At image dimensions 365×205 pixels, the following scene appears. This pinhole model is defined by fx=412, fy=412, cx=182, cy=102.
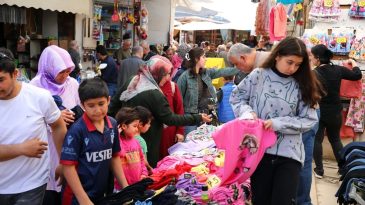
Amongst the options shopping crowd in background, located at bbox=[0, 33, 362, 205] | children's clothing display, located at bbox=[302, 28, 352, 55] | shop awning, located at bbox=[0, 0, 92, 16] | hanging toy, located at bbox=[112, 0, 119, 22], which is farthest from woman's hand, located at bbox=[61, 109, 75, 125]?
hanging toy, located at bbox=[112, 0, 119, 22]

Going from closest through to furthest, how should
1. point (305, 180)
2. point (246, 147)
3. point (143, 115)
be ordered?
point (246, 147) < point (143, 115) < point (305, 180)

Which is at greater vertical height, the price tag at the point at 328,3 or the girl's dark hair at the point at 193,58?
the price tag at the point at 328,3

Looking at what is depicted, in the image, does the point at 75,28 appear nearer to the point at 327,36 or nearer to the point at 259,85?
the point at 327,36

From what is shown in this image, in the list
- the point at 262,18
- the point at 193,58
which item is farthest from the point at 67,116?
the point at 262,18

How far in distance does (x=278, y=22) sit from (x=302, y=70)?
5733mm

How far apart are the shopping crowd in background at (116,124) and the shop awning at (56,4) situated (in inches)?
140

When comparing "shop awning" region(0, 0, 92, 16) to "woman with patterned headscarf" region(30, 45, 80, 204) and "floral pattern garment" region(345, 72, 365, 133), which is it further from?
"floral pattern garment" region(345, 72, 365, 133)

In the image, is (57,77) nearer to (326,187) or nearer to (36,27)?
(326,187)

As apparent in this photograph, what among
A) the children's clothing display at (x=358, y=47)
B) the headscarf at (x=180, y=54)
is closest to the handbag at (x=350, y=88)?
the children's clothing display at (x=358, y=47)

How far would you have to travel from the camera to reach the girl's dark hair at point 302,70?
3016 millimetres

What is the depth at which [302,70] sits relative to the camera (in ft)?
10.2

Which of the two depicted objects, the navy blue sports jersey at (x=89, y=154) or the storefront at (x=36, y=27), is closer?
the navy blue sports jersey at (x=89, y=154)

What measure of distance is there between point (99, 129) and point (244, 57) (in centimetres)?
259

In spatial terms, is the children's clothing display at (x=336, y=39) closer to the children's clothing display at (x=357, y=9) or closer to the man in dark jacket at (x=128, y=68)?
the children's clothing display at (x=357, y=9)
